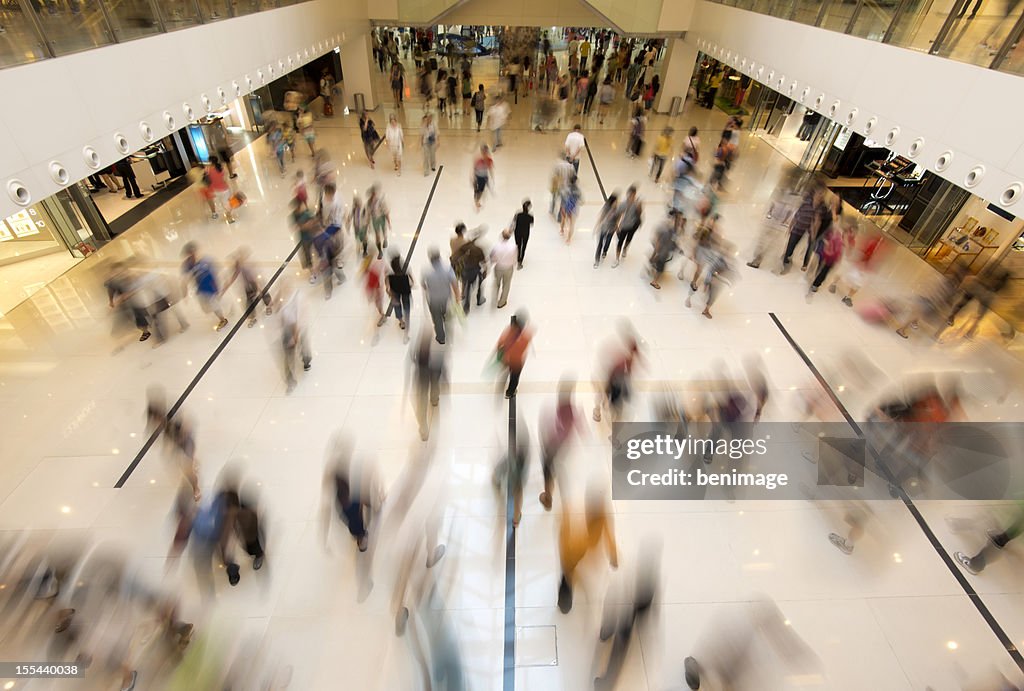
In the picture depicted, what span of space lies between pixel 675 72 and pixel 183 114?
14.9 metres

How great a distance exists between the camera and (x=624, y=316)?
7.50 m

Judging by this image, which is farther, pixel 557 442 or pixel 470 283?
pixel 470 283

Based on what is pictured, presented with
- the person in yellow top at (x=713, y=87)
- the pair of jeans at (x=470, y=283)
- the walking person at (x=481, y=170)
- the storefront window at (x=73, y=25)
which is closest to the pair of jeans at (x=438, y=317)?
the pair of jeans at (x=470, y=283)

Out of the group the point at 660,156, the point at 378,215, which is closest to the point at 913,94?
the point at 660,156

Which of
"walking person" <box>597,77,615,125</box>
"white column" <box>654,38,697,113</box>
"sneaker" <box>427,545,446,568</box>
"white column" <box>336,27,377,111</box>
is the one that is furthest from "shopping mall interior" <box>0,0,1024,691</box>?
"walking person" <box>597,77,615,125</box>

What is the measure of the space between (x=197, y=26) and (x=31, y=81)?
3.59m

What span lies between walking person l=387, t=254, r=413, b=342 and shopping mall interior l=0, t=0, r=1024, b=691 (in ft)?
0.23

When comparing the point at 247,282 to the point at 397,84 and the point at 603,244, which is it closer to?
the point at 603,244

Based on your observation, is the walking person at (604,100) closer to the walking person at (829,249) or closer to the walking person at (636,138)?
the walking person at (636,138)

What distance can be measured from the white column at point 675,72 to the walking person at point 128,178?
15.7 meters

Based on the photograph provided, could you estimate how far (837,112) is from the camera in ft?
26.5

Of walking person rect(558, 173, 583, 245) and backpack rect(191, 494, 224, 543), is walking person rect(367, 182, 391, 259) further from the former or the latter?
backpack rect(191, 494, 224, 543)

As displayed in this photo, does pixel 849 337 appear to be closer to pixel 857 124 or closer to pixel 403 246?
pixel 857 124

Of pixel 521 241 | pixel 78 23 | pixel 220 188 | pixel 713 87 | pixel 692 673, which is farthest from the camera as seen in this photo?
pixel 713 87
